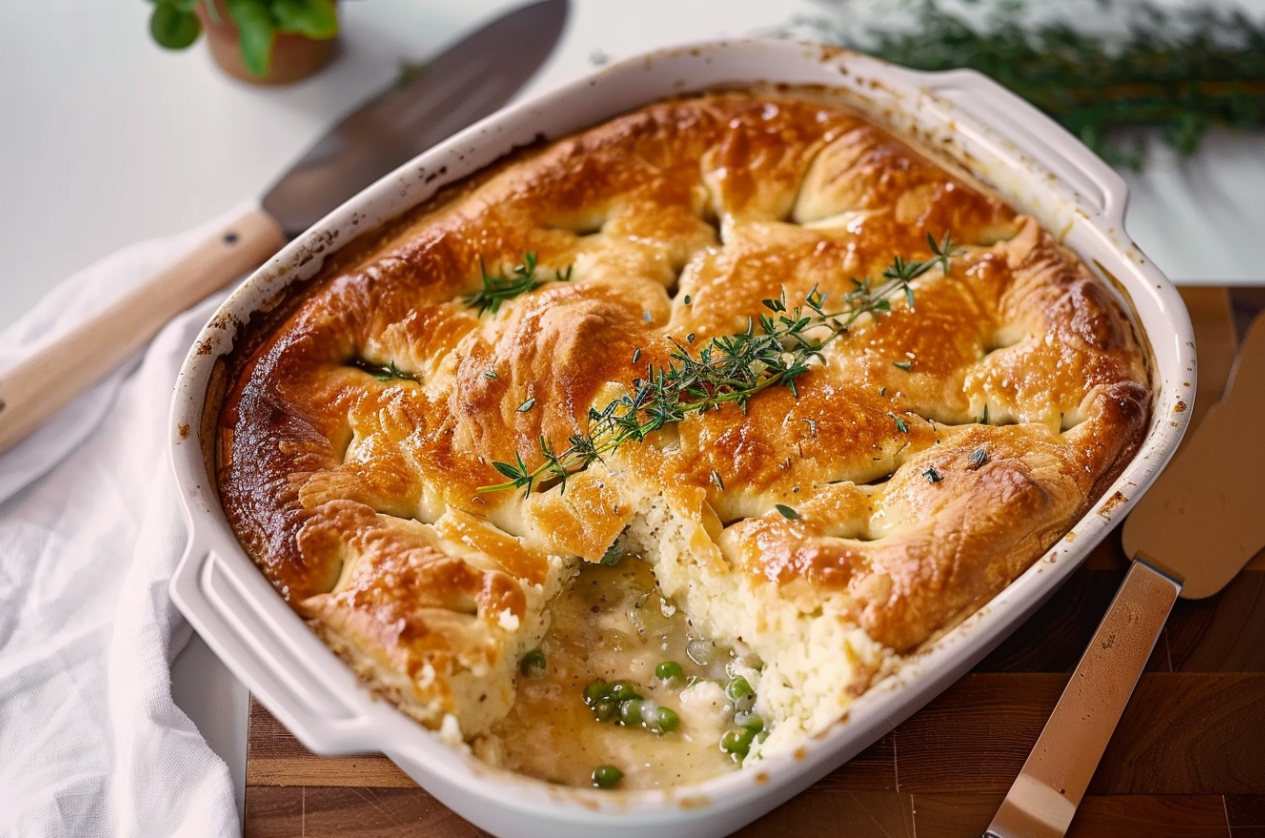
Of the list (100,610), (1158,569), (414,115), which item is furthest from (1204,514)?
(100,610)

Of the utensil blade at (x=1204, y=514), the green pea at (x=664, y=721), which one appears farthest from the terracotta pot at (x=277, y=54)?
the utensil blade at (x=1204, y=514)

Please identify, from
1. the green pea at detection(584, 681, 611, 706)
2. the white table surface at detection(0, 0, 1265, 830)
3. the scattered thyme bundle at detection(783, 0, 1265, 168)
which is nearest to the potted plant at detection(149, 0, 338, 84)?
the white table surface at detection(0, 0, 1265, 830)

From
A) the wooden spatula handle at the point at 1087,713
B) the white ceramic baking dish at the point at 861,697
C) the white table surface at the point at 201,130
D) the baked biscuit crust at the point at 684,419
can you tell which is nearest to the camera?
the white ceramic baking dish at the point at 861,697

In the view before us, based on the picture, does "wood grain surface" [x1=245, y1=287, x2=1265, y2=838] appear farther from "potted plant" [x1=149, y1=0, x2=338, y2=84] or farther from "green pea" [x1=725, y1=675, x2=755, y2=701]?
"potted plant" [x1=149, y1=0, x2=338, y2=84]

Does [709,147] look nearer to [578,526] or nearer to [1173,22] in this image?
[578,526]

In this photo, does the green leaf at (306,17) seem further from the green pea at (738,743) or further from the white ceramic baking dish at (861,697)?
the green pea at (738,743)
